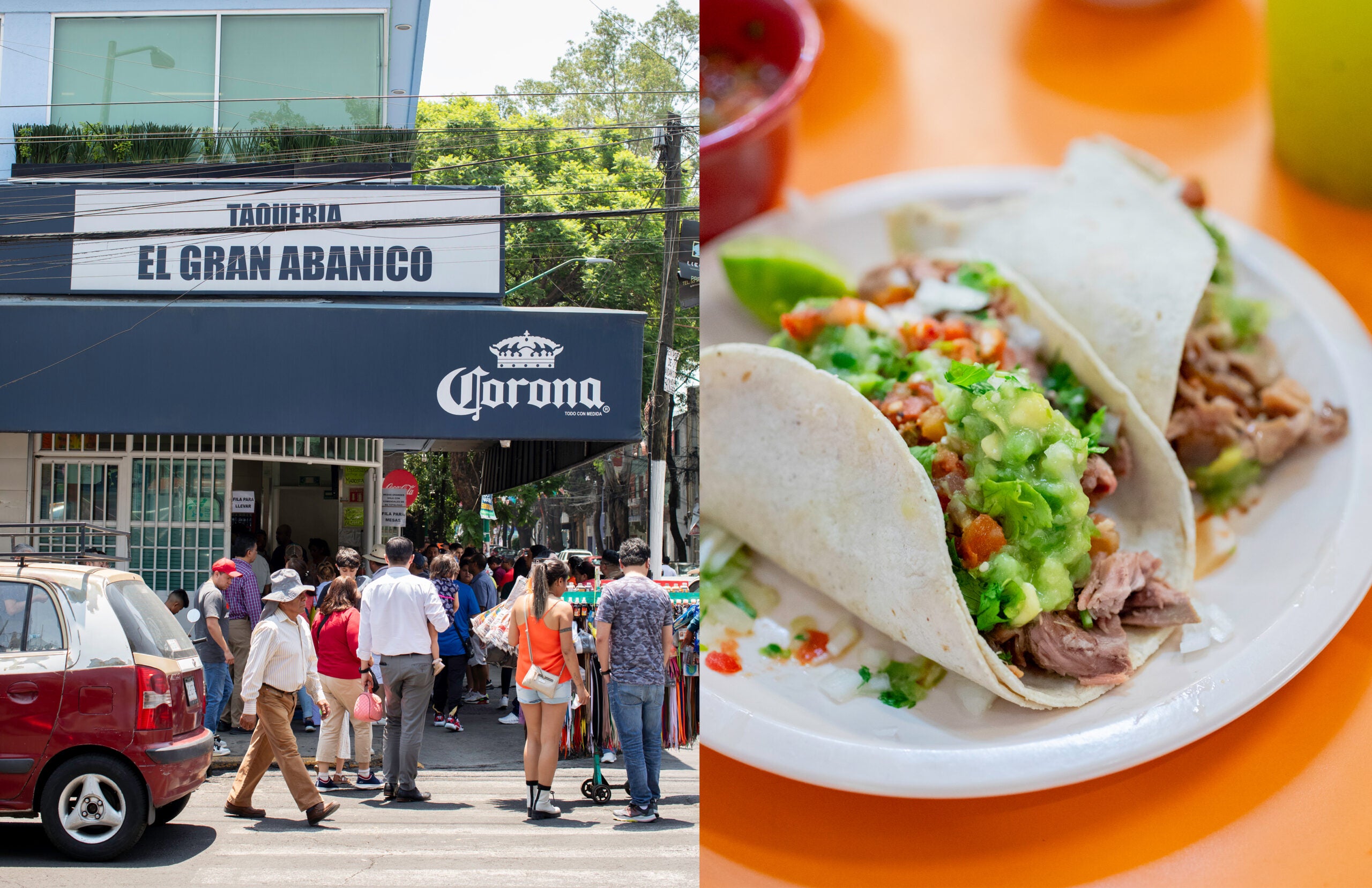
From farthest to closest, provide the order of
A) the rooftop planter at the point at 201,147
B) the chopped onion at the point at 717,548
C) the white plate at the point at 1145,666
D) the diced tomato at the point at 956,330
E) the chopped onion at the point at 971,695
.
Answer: the diced tomato at the point at 956,330 → the chopped onion at the point at 717,548 → the rooftop planter at the point at 201,147 → the chopped onion at the point at 971,695 → the white plate at the point at 1145,666

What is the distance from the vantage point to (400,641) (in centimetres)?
127

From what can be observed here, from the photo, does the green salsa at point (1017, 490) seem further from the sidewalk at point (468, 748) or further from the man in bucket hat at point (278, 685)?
the man in bucket hat at point (278, 685)

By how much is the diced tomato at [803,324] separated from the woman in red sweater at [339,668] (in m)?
0.77

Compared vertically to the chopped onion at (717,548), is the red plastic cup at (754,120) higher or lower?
higher

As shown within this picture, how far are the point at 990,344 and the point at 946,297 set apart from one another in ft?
0.43

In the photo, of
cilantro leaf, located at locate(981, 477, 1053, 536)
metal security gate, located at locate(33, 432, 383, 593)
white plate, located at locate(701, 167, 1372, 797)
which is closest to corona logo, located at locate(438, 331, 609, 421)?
metal security gate, located at locate(33, 432, 383, 593)

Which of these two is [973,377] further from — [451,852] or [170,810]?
[170,810]

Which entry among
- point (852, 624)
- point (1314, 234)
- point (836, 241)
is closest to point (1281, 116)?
→ point (1314, 234)

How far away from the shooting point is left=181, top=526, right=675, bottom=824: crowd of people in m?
1.27

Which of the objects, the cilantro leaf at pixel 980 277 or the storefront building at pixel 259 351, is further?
the cilantro leaf at pixel 980 277

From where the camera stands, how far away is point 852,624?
136 cm

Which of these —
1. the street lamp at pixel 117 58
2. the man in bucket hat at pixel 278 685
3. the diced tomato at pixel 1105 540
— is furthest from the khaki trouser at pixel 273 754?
the diced tomato at pixel 1105 540

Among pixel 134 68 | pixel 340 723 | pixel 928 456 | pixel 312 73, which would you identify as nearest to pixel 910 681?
pixel 928 456

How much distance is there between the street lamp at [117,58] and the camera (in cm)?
133
